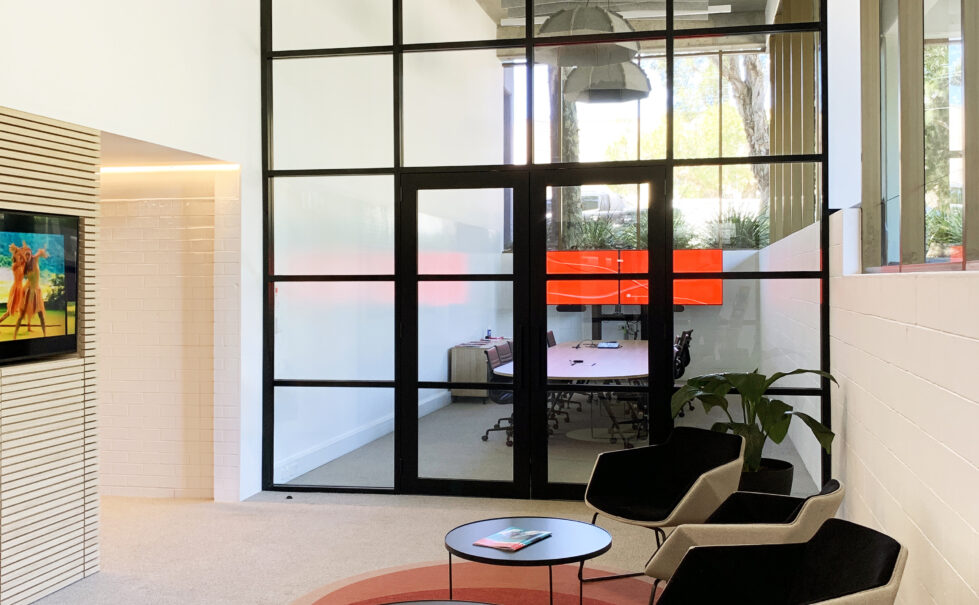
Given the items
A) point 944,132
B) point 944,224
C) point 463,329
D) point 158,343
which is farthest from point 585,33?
point 158,343

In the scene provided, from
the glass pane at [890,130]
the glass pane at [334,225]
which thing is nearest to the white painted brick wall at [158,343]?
the glass pane at [334,225]

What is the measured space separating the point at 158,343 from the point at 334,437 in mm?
1482

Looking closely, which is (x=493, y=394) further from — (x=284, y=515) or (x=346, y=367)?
(x=284, y=515)

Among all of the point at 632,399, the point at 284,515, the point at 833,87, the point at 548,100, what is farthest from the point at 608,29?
the point at 284,515

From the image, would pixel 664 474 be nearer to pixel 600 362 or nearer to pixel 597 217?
pixel 600 362

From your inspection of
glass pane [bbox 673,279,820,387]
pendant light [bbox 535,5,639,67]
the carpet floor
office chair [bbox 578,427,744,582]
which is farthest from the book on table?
pendant light [bbox 535,5,639,67]

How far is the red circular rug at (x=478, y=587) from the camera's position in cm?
453

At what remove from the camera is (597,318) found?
646 cm

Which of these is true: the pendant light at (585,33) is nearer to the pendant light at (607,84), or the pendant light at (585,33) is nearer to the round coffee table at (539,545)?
the pendant light at (607,84)

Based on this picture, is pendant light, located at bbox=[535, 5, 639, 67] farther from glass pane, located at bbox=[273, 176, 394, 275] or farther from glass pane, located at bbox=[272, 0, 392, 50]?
glass pane, located at bbox=[273, 176, 394, 275]

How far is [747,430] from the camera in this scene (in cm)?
555

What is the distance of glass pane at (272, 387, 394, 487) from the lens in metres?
6.85

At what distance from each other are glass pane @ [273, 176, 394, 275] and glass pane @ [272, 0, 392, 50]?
103 cm

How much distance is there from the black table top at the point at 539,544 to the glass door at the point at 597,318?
83.8 inches
